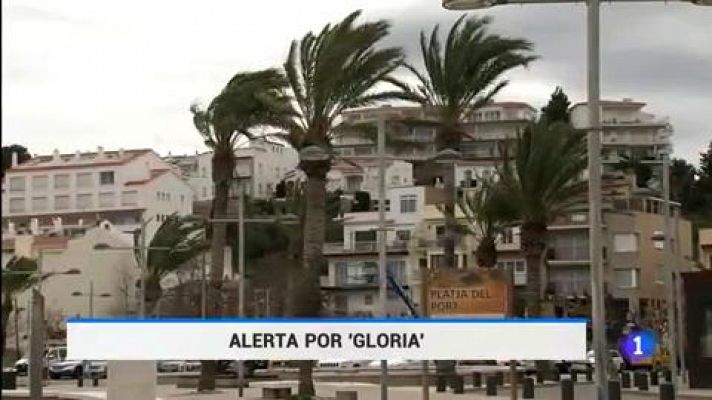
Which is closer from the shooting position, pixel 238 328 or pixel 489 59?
pixel 238 328

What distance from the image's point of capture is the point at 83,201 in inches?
4350

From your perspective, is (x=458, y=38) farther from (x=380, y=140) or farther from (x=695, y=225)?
(x=695, y=225)

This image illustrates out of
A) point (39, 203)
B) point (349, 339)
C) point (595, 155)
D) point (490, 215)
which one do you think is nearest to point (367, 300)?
point (39, 203)

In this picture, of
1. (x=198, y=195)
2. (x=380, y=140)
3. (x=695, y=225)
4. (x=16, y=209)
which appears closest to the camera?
(x=380, y=140)

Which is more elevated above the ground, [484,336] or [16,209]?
[16,209]

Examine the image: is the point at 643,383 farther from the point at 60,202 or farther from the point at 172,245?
the point at 60,202

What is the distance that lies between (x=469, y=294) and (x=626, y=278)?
245 feet

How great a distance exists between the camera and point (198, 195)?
401 feet

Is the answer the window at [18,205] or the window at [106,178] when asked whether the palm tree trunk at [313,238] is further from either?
the window at [106,178]

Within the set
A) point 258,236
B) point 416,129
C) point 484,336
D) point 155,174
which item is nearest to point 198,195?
point 155,174

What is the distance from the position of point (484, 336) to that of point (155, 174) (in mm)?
94516

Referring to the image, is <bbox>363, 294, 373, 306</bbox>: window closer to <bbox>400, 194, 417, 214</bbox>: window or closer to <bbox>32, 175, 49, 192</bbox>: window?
<bbox>400, 194, 417, 214</bbox>: window

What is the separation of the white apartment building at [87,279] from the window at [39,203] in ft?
8.42

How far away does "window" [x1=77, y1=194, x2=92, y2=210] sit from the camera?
109750mm
